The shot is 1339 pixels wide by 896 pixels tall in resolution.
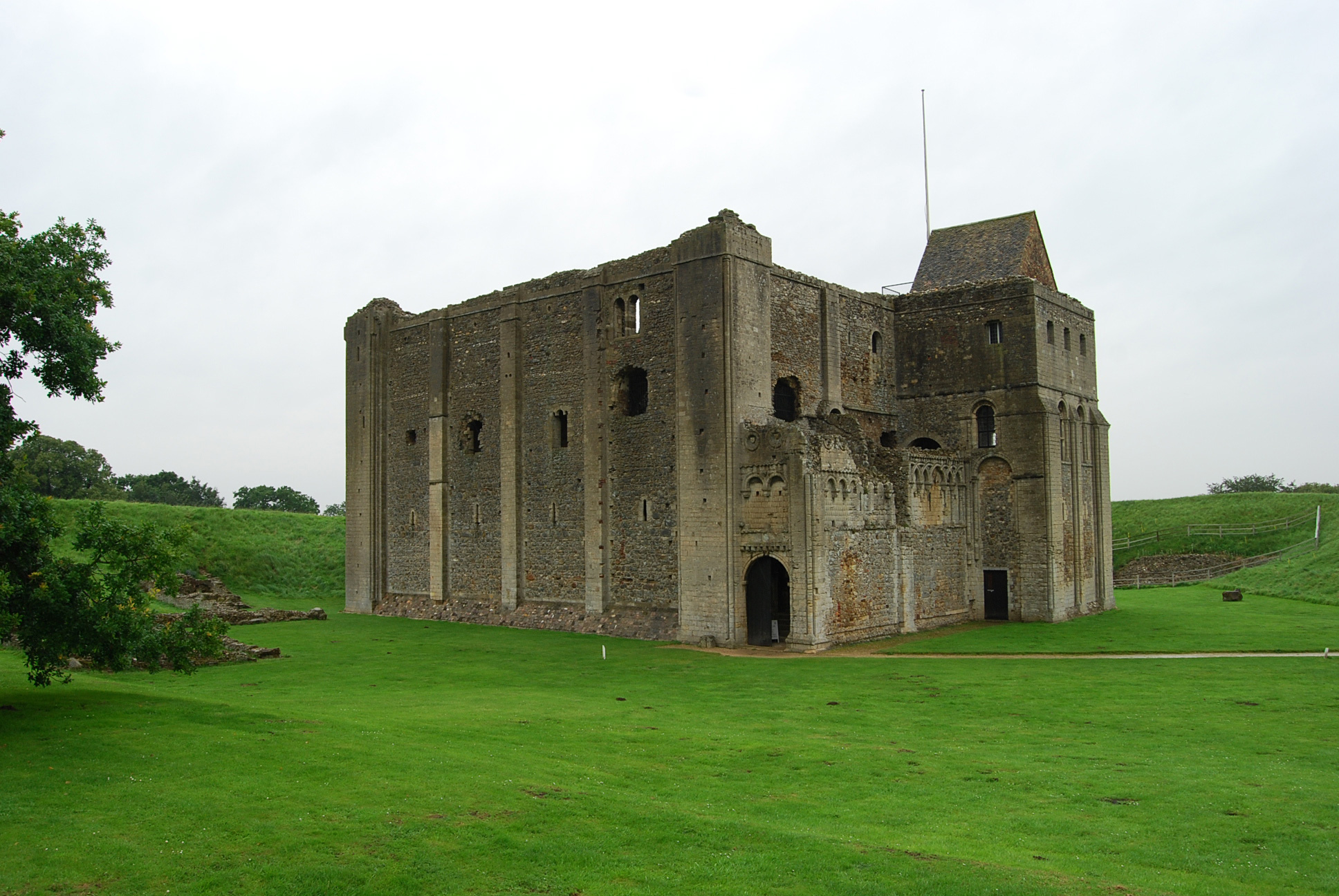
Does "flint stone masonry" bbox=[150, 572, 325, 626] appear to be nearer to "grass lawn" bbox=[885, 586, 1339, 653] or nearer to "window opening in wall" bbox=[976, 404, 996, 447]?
"grass lawn" bbox=[885, 586, 1339, 653]

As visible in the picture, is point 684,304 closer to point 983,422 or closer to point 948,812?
point 983,422

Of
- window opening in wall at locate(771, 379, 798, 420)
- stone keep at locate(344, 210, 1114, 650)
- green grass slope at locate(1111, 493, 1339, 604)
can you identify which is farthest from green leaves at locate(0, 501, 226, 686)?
green grass slope at locate(1111, 493, 1339, 604)

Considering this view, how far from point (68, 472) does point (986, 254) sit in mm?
59184

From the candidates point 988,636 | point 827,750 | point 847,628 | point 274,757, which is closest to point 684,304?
point 847,628

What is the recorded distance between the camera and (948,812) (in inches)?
456

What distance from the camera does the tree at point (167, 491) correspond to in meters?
75.8

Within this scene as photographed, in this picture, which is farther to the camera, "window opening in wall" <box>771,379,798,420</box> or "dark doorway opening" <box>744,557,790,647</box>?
"window opening in wall" <box>771,379,798,420</box>

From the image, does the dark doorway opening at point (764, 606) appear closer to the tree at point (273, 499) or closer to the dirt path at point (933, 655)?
the dirt path at point (933, 655)

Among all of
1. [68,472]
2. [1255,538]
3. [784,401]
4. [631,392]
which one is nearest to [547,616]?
[631,392]

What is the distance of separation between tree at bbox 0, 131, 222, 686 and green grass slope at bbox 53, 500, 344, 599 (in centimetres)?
2934

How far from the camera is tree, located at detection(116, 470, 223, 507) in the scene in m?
75.8

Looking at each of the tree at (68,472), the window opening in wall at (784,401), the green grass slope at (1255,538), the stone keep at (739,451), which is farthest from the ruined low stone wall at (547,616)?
the tree at (68,472)

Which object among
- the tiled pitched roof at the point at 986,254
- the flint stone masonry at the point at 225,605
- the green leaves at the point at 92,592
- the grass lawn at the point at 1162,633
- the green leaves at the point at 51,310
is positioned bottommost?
the grass lawn at the point at 1162,633

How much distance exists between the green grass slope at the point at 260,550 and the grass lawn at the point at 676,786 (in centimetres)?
2387
